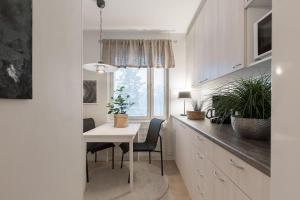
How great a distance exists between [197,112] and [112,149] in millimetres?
1779

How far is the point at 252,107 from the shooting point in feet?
4.88

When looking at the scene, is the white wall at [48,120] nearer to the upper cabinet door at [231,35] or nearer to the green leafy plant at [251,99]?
the green leafy plant at [251,99]

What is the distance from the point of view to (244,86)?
1535mm

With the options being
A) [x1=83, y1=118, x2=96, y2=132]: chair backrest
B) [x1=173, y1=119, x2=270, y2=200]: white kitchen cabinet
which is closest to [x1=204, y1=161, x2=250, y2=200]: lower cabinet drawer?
[x1=173, y1=119, x2=270, y2=200]: white kitchen cabinet

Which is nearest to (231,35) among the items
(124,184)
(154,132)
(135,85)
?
(154,132)

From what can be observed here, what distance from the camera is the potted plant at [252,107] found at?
4.73 feet

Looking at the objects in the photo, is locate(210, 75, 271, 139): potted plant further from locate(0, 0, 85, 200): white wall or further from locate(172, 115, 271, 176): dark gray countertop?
locate(0, 0, 85, 200): white wall

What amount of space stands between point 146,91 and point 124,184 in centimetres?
201

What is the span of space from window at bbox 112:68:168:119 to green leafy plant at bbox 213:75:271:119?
277cm

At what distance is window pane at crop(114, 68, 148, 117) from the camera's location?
4332 mm

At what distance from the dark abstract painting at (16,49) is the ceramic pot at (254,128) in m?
1.34

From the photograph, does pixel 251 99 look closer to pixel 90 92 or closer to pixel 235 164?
pixel 235 164

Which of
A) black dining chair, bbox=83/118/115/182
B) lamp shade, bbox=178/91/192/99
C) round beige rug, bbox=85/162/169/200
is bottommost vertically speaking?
round beige rug, bbox=85/162/169/200
